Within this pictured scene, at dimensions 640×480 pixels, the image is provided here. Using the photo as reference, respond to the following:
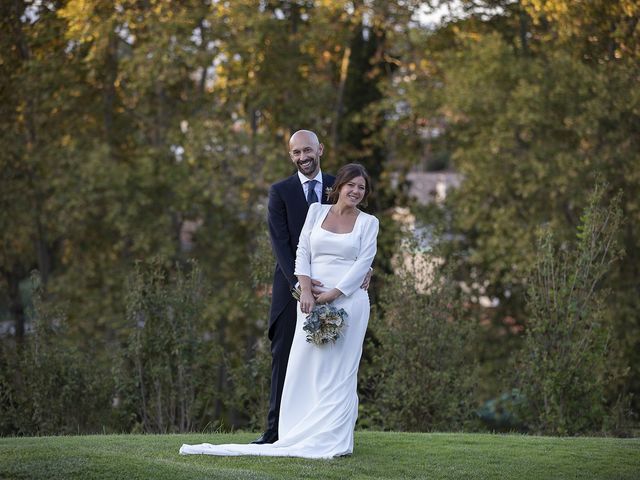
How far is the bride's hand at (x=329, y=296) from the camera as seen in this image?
287 inches

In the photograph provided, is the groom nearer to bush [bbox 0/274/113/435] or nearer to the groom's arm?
the groom's arm

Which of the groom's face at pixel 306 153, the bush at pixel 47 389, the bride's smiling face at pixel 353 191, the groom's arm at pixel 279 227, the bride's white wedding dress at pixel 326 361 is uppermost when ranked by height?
the groom's face at pixel 306 153

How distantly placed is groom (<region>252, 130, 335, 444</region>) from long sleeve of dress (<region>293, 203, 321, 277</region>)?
160mm

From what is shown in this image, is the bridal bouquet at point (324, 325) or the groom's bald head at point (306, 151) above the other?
the groom's bald head at point (306, 151)

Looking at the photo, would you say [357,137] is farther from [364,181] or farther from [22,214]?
[364,181]

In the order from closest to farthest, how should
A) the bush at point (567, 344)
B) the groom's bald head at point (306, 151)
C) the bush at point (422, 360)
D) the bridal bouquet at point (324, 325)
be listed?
the bridal bouquet at point (324, 325) → the groom's bald head at point (306, 151) → the bush at point (567, 344) → the bush at point (422, 360)

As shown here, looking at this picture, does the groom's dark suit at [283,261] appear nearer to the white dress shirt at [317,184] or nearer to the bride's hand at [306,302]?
the white dress shirt at [317,184]

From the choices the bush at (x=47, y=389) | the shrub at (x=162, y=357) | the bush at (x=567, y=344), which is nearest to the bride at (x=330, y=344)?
the bush at (x=567, y=344)

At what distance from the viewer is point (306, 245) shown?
294 inches

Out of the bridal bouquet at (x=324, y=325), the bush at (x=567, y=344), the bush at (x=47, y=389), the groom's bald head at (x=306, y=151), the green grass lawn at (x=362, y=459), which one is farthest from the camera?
the bush at (x=47, y=389)

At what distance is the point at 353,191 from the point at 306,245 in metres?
0.53

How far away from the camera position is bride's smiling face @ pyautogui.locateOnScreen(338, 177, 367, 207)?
24.1 ft

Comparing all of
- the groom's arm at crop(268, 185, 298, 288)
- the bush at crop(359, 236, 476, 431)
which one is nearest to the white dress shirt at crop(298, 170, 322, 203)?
the groom's arm at crop(268, 185, 298, 288)

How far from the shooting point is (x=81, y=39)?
67.5 ft
